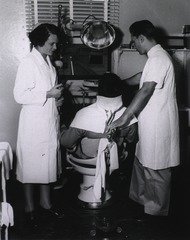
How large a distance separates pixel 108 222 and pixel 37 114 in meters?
1.01

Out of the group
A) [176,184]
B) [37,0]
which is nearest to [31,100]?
[37,0]

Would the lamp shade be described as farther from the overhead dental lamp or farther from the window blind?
the window blind

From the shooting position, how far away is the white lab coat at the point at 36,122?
2.44 metres

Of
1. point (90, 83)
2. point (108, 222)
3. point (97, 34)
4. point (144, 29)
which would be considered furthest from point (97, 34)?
point (108, 222)

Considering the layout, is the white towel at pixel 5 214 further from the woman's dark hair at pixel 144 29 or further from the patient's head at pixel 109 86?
the woman's dark hair at pixel 144 29

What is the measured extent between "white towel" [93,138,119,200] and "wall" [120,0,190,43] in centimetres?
143

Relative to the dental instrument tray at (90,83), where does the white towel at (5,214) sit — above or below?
below

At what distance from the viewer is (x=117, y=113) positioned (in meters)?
2.49

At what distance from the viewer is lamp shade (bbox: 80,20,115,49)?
3.15 metres

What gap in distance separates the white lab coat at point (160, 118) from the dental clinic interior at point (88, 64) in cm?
51

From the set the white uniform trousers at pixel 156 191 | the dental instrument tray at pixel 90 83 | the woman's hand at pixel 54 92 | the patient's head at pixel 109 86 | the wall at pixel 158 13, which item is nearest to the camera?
the patient's head at pixel 109 86

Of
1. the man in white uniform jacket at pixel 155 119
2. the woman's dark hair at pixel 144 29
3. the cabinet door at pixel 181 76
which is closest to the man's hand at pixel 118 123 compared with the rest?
the man in white uniform jacket at pixel 155 119

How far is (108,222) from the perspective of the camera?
98.9 inches

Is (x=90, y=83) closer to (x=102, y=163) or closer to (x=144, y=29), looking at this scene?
(x=144, y=29)
